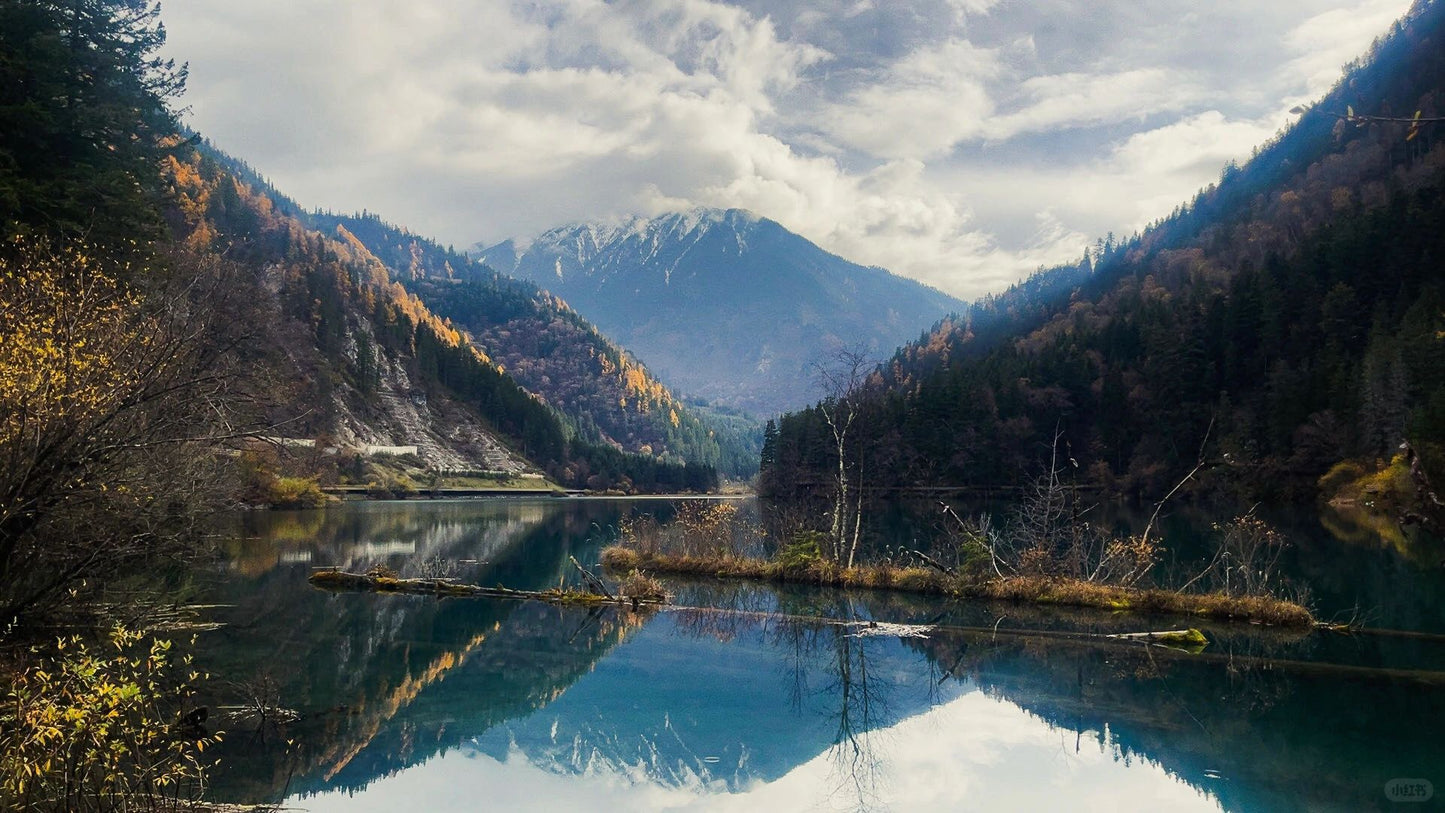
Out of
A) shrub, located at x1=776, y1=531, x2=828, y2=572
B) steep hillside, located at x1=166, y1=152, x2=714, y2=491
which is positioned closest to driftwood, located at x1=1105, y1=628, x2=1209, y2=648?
shrub, located at x1=776, y1=531, x2=828, y2=572

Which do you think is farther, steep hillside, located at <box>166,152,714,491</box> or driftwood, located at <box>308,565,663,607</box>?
steep hillside, located at <box>166,152,714,491</box>

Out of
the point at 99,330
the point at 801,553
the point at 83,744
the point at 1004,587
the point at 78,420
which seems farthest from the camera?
the point at 801,553

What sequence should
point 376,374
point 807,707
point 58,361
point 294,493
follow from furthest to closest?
point 376,374 < point 294,493 < point 807,707 < point 58,361

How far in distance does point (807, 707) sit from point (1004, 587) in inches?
626

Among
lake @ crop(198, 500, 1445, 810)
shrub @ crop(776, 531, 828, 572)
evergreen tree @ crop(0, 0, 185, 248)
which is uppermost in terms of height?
evergreen tree @ crop(0, 0, 185, 248)

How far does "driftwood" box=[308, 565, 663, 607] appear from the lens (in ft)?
114

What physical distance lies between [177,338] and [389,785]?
28.2 ft

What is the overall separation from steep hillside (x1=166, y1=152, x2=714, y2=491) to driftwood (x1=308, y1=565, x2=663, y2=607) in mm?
90959

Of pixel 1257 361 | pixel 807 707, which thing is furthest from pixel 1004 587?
pixel 1257 361

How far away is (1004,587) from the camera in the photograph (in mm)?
33719

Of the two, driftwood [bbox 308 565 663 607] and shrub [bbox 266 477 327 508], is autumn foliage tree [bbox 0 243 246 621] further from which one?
shrub [bbox 266 477 327 508]

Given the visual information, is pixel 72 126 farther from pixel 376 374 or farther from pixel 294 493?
pixel 376 374

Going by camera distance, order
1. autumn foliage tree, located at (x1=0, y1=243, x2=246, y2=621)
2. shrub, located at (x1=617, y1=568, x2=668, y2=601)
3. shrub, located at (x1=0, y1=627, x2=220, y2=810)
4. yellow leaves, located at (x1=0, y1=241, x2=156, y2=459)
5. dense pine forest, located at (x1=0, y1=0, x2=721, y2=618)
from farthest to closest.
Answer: shrub, located at (x1=617, y1=568, x2=668, y2=601), dense pine forest, located at (x1=0, y1=0, x2=721, y2=618), autumn foliage tree, located at (x1=0, y1=243, x2=246, y2=621), yellow leaves, located at (x1=0, y1=241, x2=156, y2=459), shrub, located at (x1=0, y1=627, x2=220, y2=810)

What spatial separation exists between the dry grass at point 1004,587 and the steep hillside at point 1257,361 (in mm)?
7893
